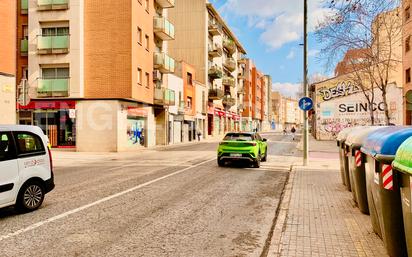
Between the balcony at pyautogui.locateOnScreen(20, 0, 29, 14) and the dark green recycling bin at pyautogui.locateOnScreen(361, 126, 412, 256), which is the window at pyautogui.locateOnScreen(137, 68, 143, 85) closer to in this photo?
the balcony at pyautogui.locateOnScreen(20, 0, 29, 14)

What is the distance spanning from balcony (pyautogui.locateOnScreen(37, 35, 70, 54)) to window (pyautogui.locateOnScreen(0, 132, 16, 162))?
21.4 meters

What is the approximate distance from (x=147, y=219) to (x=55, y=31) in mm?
24499

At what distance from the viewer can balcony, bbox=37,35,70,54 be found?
88.9ft

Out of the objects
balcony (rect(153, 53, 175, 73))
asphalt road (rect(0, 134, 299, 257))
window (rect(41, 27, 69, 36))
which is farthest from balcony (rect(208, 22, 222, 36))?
asphalt road (rect(0, 134, 299, 257))

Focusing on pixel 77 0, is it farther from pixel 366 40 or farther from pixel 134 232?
pixel 134 232

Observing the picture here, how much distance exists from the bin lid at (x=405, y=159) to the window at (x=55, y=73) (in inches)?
1032

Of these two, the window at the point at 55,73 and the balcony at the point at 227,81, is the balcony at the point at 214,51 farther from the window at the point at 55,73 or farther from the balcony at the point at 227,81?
the window at the point at 55,73

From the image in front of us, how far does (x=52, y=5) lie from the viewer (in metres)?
27.3

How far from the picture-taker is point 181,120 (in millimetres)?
41719

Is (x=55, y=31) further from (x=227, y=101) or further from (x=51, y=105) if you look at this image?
(x=227, y=101)

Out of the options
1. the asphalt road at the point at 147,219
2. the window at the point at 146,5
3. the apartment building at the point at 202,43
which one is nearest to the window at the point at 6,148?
the asphalt road at the point at 147,219

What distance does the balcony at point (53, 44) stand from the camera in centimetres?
2709

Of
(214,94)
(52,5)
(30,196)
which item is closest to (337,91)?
(214,94)

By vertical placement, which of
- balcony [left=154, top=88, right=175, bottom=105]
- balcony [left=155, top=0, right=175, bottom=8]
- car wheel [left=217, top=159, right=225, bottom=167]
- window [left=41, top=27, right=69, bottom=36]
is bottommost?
car wheel [left=217, top=159, right=225, bottom=167]
